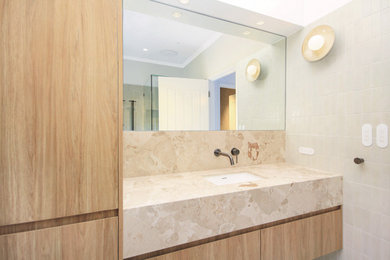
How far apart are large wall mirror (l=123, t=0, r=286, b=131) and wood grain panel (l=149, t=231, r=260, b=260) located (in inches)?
32.6

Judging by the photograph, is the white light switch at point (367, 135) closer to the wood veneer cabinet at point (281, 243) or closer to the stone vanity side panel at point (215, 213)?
the stone vanity side panel at point (215, 213)

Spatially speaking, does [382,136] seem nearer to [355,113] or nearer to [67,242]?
[355,113]

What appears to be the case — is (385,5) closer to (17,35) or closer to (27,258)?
(17,35)

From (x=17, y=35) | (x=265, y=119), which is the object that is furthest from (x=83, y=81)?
(x=265, y=119)

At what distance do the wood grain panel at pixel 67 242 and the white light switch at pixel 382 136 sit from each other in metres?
1.57

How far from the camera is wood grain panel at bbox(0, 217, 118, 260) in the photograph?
653 millimetres

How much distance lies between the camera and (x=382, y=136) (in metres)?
1.15

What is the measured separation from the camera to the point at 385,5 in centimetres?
114

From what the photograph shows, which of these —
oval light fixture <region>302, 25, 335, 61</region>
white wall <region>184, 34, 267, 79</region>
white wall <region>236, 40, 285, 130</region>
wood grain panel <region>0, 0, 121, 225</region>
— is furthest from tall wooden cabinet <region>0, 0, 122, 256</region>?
oval light fixture <region>302, 25, 335, 61</region>

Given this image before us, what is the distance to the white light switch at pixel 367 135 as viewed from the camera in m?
1.21

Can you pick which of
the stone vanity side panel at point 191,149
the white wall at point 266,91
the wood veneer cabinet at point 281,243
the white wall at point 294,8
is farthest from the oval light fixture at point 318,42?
the wood veneer cabinet at point 281,243

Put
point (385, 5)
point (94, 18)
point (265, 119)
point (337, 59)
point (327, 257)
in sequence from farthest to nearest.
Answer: point (265, 119), point (327, 257), point (337, 59), point (385, 5), point (94, 18)

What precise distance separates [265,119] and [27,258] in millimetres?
1857

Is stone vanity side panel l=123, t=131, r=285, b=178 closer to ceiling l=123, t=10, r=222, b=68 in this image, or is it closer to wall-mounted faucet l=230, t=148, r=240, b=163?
wall-mounted faucet l=230, t=148, r=240, b=163
